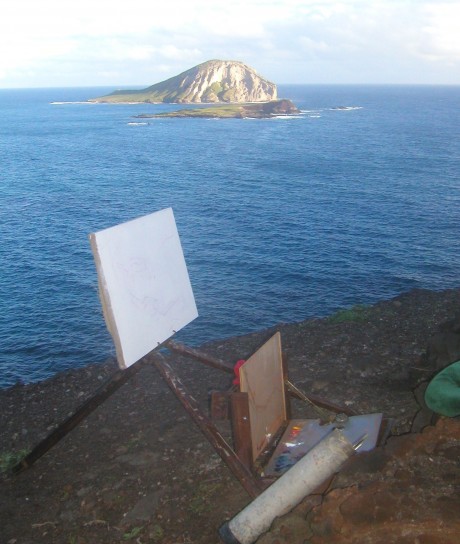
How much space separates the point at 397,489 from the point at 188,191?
6251cm

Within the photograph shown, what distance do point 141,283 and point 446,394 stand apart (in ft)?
14.0

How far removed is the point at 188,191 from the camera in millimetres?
66250

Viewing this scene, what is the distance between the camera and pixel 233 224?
53.0 meters

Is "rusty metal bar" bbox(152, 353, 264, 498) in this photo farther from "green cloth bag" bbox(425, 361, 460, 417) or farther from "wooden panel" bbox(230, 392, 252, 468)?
"green cloth bag" bbox(425, 361, 460, 417)

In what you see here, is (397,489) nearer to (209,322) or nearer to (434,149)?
(209,322)

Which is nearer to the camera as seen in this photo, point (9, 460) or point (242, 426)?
point (242, 426)

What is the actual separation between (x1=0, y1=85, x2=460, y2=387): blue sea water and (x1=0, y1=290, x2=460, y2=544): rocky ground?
704 inches

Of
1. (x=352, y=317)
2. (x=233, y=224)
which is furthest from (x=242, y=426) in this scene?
(x=233, y=224)

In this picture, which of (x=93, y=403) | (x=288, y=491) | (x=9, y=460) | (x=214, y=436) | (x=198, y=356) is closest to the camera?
(x=288, y=491)

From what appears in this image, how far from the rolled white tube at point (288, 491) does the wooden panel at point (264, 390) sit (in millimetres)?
1074

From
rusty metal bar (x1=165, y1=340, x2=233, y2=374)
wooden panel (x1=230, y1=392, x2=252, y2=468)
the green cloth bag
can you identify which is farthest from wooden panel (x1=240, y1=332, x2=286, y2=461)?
the green cloth bag

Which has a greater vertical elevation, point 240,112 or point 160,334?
point 160,334

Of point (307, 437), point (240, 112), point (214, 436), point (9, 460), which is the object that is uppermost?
point (214, 436)

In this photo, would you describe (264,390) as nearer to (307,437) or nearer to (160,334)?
(307,437)
